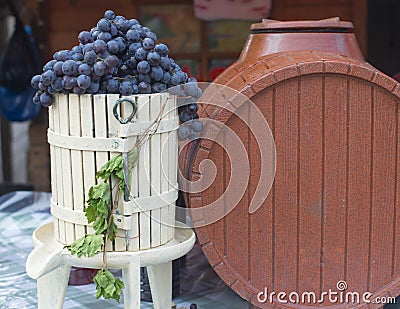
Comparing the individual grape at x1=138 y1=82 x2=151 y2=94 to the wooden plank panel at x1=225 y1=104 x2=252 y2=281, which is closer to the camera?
the individual grape at x1=138 y1=82 x2=151 y2=94

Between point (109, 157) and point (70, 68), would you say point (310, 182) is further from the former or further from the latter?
point (70, 68)

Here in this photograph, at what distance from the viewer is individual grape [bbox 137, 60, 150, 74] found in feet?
6.26

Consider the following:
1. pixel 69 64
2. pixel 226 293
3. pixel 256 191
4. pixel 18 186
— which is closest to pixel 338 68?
pixel 256 191

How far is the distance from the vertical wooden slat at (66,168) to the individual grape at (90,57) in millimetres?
144

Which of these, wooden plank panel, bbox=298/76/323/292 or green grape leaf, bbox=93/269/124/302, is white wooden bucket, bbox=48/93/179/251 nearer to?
green grape leaf, bbox=93/269/124/302

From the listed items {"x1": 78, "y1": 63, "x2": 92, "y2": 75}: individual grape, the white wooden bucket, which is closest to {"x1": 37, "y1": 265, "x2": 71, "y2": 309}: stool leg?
the white wooden bucket

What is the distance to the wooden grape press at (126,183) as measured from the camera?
1.88 meters

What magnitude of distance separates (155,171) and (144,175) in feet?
0.15

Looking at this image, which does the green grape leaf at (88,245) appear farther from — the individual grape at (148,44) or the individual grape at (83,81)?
the individual grape at (148,44)

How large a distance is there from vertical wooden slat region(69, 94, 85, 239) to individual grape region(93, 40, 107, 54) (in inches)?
6.4

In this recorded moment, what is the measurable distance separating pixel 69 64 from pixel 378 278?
53.3 inches

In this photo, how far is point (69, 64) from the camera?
1.87m

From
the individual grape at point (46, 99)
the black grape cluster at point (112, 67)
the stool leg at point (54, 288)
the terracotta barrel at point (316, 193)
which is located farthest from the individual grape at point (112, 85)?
the stool leg at point (54, 288)

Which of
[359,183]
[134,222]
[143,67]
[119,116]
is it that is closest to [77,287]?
[134,222]
